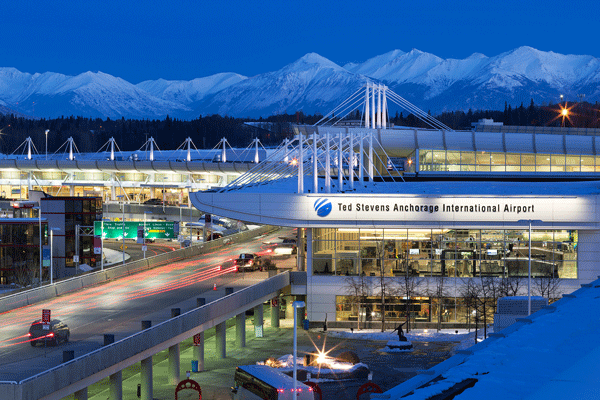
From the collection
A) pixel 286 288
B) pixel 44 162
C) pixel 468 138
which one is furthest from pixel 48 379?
pixel 44 162

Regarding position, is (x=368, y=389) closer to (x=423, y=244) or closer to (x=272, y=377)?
(x=272, y=377)

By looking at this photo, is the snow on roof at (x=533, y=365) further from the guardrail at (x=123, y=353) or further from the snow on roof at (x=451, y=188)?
the snow on roof at (x=451, y=188)

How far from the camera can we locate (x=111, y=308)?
47250mm

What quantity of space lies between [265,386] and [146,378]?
8585mm

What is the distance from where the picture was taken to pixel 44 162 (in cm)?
15912

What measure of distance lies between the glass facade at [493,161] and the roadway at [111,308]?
18.0m

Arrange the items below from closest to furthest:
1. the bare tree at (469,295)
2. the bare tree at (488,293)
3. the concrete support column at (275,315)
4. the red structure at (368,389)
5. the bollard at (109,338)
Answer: the bollard at (109,338) → the red structure at (368,389) → the bare tree at (488,293) → the bare tree at (469,295) → the concrete support column at (275,315)

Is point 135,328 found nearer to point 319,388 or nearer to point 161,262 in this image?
point 319,388

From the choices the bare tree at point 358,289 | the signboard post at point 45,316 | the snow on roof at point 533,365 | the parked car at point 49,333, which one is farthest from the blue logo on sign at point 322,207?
the snow on roof at point 533,365

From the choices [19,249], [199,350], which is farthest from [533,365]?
[19,249]

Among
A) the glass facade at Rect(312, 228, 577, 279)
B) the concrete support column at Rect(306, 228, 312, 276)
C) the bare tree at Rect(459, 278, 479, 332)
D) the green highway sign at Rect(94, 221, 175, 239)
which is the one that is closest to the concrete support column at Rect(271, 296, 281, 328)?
the concrete support column at Rect(306, 228, 312, 276)

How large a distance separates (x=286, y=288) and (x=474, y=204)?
15878mm

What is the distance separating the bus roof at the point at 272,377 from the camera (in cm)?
3155

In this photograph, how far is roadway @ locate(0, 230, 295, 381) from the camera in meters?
34.2
